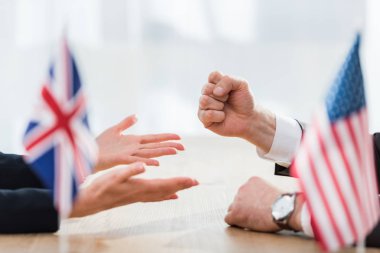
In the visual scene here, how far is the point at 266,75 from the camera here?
4043 mm

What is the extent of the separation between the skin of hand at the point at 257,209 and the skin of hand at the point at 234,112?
266 mm

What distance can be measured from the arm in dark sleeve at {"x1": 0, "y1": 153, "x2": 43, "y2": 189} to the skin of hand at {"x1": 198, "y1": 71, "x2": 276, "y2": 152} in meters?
0.41

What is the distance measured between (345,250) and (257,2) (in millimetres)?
2752

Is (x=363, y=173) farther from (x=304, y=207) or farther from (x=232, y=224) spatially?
(x=232, y=224)

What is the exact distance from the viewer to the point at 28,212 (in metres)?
1.51

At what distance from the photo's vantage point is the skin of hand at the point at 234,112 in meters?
1.82

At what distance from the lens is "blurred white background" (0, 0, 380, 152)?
397 centimetres

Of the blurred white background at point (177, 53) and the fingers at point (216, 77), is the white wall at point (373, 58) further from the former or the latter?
the fingers at point (216, 77)

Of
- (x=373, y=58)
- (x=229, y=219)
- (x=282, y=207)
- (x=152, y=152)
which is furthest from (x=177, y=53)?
(x=282, y=207)

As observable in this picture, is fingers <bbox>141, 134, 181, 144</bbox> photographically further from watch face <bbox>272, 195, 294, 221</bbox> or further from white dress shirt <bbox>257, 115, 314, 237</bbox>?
watch face <bbox>272, 195, 294, 221</bbox>

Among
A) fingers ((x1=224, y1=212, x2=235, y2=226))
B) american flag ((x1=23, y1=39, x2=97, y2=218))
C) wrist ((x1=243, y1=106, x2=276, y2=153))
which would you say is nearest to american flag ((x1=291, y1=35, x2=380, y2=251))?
american flag ((x1=23, y1=39, x2=97, y2=218))

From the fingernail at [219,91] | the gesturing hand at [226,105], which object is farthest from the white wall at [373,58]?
the fingernail at [219,91]

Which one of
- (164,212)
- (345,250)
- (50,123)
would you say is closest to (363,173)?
(345,250)

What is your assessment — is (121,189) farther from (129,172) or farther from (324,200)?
(324,200)
